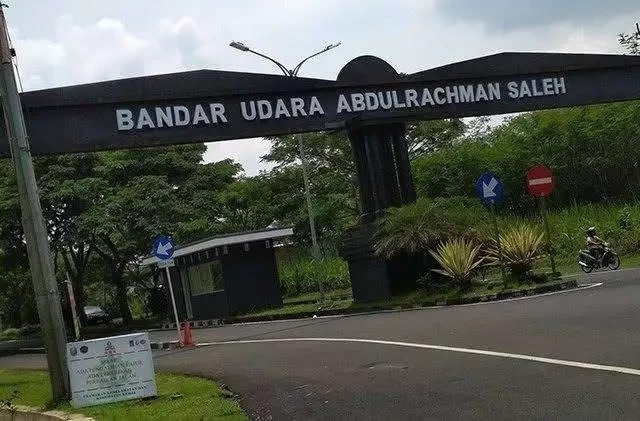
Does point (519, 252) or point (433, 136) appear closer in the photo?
point (519, 252)

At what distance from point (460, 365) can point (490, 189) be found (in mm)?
10340

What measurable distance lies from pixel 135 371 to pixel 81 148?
9.25 meters

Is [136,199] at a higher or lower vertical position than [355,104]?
lower

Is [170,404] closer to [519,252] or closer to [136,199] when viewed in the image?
[519,252]

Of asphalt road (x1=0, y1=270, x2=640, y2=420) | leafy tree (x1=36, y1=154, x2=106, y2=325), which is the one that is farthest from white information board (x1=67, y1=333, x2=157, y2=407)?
leafy tree (x1=36, y1=154, x2=106, y2=325)

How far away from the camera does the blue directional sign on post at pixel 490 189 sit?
18.9 metres

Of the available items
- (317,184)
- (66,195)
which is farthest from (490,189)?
(317,184)

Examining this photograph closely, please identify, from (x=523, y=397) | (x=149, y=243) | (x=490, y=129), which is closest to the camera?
(x=523, y=397)

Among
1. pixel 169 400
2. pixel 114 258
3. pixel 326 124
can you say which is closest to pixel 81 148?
pixel 326 124

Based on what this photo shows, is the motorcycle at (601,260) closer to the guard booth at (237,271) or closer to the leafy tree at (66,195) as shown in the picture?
the guard booth at (237,271)

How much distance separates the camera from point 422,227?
19938 mm

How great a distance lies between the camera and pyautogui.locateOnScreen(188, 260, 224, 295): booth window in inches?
1209

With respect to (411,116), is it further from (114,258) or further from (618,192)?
(114,258)

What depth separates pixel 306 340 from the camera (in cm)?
1488
